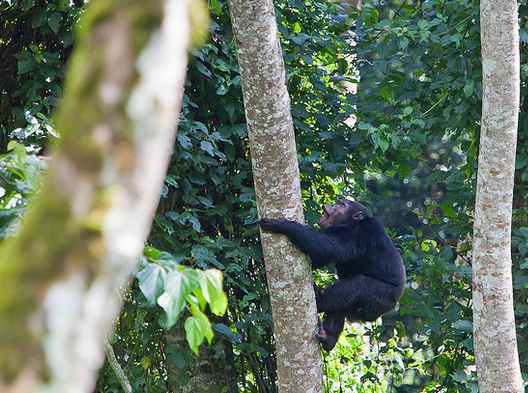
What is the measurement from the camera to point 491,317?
3.15 metres

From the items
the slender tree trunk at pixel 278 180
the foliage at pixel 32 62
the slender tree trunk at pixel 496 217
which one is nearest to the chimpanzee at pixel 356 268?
the slender tree trunk at pixel 278 180

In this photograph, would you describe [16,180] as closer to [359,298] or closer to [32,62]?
[32,62]

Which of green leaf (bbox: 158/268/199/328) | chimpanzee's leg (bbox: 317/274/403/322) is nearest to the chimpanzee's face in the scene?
chimpanzee's leg (bbox: 317/274/403/322)

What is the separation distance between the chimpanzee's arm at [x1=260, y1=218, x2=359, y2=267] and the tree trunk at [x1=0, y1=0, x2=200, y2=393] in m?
2.22

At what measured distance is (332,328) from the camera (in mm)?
3689

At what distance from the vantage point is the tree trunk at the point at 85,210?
2.04ft

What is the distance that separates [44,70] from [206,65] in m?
1.18

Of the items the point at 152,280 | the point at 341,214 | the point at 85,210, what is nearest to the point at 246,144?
the point at 341,214

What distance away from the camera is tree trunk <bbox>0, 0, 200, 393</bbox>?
2.04 feet

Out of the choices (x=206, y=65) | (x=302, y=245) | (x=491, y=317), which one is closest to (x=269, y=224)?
(x=302, y=245)

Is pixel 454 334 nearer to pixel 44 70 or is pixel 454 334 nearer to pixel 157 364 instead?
pixel 157 364

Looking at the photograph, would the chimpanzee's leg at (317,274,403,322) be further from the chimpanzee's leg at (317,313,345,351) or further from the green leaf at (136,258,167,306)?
the green leaf at (136,258,167,306)

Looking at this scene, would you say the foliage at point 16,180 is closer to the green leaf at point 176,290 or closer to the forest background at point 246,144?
the green leaf at point 176,290

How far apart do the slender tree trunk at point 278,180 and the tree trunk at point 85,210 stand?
211 centimetres
